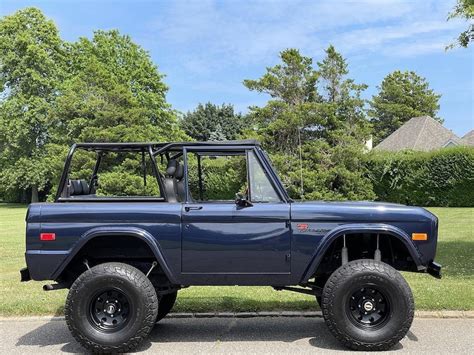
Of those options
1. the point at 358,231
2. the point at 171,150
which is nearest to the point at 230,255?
the point at 358,231

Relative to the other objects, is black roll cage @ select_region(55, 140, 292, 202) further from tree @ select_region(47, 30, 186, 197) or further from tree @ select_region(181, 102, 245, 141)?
tree @ select_region(181, 102, 245, 141)

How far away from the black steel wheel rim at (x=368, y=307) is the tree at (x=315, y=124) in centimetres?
2170

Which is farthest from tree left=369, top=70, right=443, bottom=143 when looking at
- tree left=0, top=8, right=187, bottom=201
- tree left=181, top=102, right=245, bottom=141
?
tree left=0, top=8, right=187, bottom=201

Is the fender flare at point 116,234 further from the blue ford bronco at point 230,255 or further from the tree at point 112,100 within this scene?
the tree at point 112,100

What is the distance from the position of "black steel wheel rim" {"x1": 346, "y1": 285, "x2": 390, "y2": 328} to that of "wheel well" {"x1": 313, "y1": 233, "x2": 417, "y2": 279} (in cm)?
54

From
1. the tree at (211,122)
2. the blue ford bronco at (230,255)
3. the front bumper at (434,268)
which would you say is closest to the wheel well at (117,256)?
the blue ford bronco at (230,255)

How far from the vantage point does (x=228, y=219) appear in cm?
516

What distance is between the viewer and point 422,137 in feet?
132

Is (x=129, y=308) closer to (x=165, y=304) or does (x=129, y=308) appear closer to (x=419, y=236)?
(x=165, y=304)

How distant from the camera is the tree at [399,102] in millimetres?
62062

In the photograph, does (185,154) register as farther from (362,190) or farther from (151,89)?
(151,89)

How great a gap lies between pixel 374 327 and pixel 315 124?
24.1 metres

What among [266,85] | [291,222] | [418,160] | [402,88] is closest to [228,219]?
[291,222]

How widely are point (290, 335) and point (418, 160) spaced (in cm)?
2700
